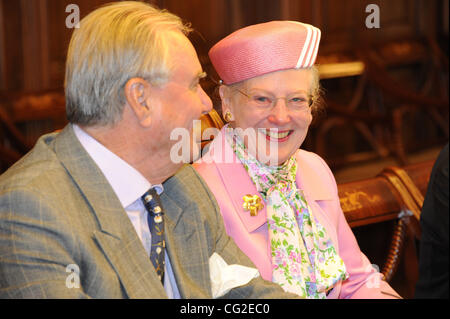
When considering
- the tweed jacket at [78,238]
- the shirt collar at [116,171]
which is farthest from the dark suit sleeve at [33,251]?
the shirt collar at [116,171]

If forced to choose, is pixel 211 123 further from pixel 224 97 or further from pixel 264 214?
pixel 264 214

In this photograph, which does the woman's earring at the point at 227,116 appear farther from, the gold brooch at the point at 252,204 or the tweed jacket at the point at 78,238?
the tweed jacket at the point at 78,238

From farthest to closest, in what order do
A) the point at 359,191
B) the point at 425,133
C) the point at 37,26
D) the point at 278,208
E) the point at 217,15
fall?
the point at 425,133, the point at 217,15, the point at 37,26, the point at 359,191, the point at 278,208

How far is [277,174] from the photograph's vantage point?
2.26 meters

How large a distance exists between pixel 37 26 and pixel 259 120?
3.28 m

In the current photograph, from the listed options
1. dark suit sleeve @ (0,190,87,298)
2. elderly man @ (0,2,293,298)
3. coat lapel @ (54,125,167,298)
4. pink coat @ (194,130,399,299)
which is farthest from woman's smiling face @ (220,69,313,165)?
dark suit sleeve @ (0,190,87,298)

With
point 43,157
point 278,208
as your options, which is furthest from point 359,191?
point 43,157

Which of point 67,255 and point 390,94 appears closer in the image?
point 67,255

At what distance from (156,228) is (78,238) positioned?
31 cm

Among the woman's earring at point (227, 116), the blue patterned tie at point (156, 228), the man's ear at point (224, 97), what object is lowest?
the blue patterned tie at point (156, 228)

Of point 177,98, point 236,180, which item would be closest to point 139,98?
point 177,98

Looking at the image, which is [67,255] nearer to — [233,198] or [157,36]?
[157,36]

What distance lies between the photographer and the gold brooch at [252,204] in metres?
2.19
